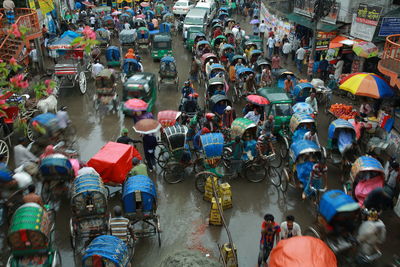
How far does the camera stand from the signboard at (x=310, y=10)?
18.9 m

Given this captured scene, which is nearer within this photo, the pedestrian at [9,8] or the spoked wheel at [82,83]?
the pedestrian at [9,8]

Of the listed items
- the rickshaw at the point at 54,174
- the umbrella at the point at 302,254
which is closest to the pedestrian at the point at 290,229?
the umbrella at the point at 302,254

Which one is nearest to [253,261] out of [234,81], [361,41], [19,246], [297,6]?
[19,246]

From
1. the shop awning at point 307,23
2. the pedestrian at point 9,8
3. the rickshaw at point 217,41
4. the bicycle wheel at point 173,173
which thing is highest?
the pedestrian at point 9,8

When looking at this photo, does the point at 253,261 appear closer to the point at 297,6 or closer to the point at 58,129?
the point at 58,129

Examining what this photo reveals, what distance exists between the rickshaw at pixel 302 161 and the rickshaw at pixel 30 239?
6585mm

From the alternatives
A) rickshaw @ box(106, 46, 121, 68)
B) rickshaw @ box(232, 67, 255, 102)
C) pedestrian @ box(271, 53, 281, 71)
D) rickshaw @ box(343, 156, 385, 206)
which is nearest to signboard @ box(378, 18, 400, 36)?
pedestrian @ box(271, 53, 281, 71)

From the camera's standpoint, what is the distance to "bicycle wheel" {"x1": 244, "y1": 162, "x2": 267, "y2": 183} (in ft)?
37.2

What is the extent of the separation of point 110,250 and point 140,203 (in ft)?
5.92

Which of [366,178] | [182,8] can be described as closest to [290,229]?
[366,178]

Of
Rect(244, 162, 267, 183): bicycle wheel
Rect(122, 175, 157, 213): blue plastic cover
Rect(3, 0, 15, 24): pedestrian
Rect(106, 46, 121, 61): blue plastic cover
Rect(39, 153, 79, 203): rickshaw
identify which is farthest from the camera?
Rect(106, 46, 121, 61): blue plastic cover

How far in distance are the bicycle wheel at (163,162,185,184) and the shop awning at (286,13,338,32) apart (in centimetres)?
1220

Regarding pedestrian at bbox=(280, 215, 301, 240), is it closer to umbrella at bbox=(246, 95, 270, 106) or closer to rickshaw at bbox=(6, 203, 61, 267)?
rickshaw at bbox=(6, 203, 61, 267)

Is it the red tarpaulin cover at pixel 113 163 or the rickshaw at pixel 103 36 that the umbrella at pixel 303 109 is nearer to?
the red tarpaulin cover at pixel 113 163
